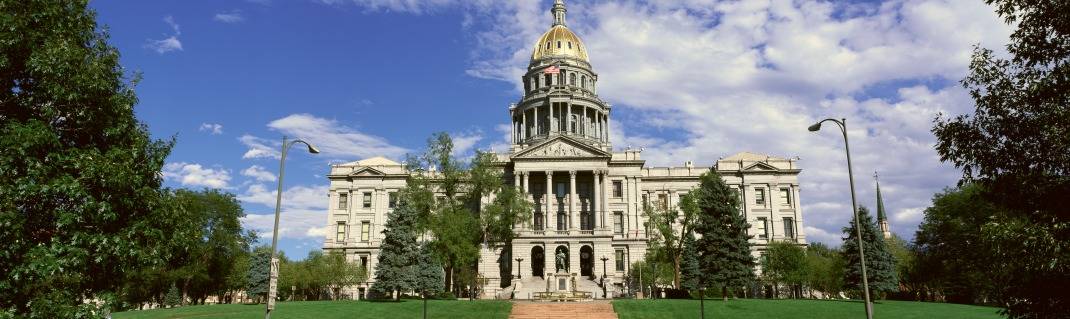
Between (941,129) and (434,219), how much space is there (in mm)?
38158

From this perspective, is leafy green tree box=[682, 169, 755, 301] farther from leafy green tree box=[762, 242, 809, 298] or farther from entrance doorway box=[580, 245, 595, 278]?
entrance doorway box=[580, 245, 595, 278]

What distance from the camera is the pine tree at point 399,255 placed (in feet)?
148

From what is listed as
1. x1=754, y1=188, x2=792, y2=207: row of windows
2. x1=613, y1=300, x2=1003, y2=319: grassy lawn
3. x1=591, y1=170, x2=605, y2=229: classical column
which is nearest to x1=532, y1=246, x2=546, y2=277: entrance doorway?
x1=591, y1=170, x2=605, y2=229: classical column


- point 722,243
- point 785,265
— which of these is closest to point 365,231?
point 722,243

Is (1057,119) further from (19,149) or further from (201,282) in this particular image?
(201,282)

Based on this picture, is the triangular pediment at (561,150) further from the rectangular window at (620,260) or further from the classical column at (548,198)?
the rectangular window at (620,260)

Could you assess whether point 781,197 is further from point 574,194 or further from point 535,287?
point 535,287

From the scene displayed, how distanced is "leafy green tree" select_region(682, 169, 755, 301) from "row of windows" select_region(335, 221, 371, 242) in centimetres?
3807

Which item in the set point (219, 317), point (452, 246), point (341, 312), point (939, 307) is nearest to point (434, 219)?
point (452, 246)

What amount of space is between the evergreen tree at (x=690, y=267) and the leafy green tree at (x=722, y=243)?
1.60m

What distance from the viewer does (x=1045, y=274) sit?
13.5m

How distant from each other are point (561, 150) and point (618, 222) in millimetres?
9784

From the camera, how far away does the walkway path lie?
36125 millimetres

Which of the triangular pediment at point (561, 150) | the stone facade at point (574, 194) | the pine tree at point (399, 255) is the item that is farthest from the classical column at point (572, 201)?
the pine tree at point (399, 255)
